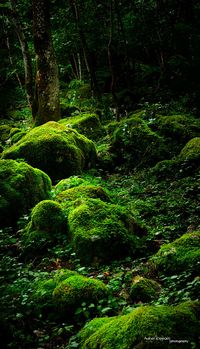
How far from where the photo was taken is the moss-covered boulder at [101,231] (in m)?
5.52

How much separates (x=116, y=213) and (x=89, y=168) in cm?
447

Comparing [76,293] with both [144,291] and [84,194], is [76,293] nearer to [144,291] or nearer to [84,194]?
[144,291]

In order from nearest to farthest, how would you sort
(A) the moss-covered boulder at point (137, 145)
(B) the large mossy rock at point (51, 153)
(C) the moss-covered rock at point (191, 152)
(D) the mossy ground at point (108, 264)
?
(D) the mossy ground at point (108, 264)
(C) the moss-covered rock at point (191, 152)
(B) the large mossy rock at point (51, 153)
(A) the moss-covered boulder at point (137, 145)

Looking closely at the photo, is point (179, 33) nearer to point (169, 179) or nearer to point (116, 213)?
point (169, 179)

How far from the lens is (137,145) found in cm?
1073

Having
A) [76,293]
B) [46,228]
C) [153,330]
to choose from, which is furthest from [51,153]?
[153,330]

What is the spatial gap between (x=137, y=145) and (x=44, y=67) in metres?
4.92

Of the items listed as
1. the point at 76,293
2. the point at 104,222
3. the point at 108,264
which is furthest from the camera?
the point at 104,222

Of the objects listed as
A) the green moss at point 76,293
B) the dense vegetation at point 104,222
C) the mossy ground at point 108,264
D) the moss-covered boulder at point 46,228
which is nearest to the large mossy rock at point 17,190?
the dense vegetation at point 104,222

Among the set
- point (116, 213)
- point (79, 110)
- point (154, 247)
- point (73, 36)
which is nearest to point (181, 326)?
point (154, 247)

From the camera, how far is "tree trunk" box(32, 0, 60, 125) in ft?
41.4

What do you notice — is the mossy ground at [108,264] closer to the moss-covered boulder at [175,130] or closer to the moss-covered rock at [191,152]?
the moss-covered rock at [191,152]

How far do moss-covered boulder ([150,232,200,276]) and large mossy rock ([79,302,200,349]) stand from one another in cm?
135

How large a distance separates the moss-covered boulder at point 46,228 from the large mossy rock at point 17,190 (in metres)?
0.77
